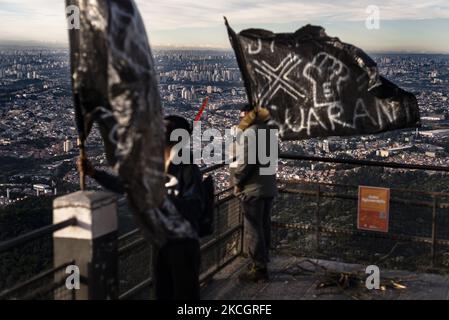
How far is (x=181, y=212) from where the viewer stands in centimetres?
434

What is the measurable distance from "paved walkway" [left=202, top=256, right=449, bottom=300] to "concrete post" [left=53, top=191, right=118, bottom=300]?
1.78 metres

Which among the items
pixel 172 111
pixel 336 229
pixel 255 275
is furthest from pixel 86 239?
pixel 172 111

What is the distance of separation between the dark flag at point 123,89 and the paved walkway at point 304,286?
275 centimetres

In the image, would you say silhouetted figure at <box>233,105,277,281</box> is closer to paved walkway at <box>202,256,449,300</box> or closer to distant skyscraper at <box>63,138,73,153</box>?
paved walkway at <box>202,256,449,300</box>

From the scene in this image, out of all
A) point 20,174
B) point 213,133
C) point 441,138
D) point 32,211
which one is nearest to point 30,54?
point 20,174

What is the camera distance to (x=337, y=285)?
6.55m

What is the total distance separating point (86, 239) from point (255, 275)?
2590 millimetres

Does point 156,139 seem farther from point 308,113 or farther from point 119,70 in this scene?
point 308,113

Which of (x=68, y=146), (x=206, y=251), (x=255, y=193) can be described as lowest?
(x=68, y=146)

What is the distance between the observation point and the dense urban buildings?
2302 cm

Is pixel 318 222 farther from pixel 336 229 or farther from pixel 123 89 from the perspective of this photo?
pixel 123 89

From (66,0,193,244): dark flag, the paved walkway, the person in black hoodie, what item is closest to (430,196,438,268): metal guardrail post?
the paved walkway

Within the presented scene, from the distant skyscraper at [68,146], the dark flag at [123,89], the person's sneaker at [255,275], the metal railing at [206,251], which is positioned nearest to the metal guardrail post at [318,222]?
the metal railing at [206,251]

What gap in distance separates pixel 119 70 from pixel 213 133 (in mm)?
3929
